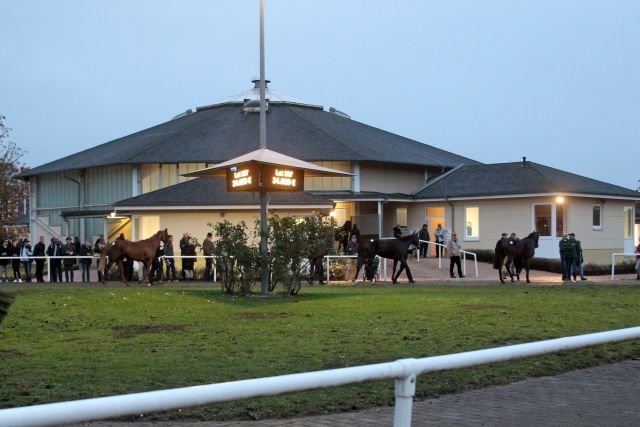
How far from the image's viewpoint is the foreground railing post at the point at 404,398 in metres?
4.71

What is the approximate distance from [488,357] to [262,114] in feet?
66.5

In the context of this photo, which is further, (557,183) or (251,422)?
(557,183)

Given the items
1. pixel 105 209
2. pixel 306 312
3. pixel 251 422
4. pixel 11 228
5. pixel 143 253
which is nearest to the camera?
pixel 251 422

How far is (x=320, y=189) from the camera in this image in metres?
49.4

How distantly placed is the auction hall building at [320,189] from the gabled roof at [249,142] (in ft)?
0.40

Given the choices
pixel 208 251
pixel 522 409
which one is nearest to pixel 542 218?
pixel 208 251

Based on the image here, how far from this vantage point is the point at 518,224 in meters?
44.7

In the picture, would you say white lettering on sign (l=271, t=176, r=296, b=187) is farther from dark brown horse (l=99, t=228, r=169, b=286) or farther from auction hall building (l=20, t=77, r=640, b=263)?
auction hall building (l=20, t=77, r=640, b=263)

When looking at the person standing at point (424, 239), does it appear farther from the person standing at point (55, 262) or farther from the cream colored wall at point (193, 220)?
the person standing at point (55, 262)

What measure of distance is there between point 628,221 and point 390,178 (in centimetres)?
1359

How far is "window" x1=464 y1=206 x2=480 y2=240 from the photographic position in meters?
46.3

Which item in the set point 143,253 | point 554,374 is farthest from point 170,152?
point 554,374

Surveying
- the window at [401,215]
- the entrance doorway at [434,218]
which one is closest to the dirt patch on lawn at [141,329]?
the entrance doorway at [434,218]

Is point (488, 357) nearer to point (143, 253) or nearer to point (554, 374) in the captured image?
point (554, 374)
